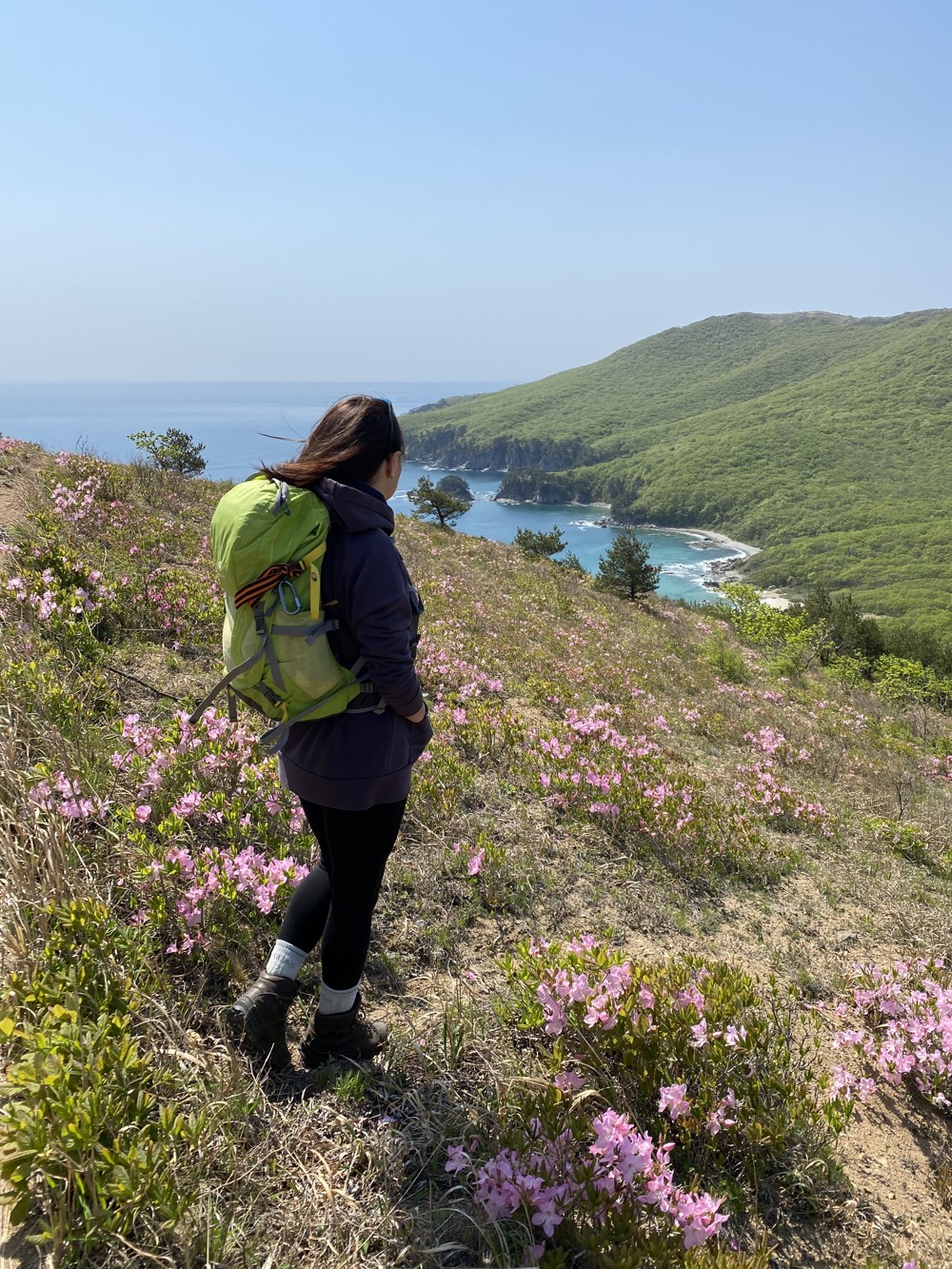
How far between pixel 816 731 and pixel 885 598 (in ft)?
286

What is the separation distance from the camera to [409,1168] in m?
2.29

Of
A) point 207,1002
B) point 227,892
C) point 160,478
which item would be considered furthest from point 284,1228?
point 160,478

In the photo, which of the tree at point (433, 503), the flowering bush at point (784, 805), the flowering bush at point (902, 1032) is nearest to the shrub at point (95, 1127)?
the flowering bush at point (902, 1032)

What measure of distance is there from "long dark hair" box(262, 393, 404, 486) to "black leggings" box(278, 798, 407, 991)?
1.14 meters

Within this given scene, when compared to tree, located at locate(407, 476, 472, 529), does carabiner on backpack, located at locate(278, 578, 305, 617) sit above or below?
below

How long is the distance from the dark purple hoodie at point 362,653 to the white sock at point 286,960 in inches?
28.1

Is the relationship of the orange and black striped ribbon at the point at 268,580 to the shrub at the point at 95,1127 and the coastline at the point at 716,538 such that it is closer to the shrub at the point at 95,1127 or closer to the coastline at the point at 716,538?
the shrub at the point at 95,1127

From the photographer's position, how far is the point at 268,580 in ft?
6.88

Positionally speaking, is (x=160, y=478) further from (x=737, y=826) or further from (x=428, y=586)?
(x=737, y=826)

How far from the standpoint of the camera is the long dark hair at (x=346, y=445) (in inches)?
86.5

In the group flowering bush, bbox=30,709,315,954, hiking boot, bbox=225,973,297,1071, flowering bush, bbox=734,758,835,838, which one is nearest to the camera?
hiking boot, bbox=225,973,297,1071

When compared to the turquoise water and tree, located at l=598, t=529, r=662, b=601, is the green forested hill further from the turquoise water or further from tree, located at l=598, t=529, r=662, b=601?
tree, located at l=598, t=529, r=662, b=601

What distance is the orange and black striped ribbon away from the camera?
6.83ft

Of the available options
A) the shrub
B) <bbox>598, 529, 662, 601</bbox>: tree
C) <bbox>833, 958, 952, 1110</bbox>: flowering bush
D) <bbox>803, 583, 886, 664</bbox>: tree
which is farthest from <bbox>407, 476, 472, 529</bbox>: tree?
the shrub
